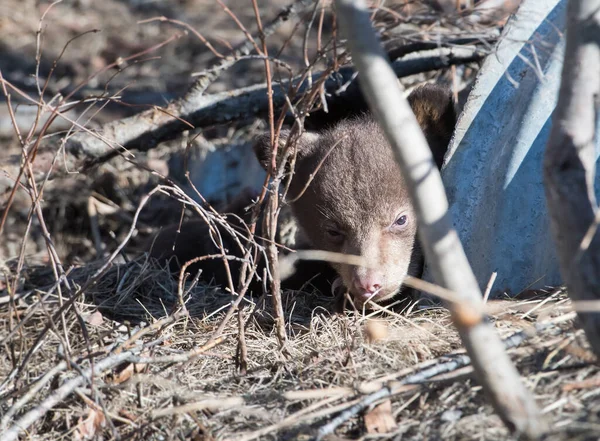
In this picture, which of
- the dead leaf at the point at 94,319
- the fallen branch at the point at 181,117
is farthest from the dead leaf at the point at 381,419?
the fallen branch at the point at 181,117

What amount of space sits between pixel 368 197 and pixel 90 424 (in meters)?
2.01

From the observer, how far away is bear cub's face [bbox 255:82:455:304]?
4.05 meters

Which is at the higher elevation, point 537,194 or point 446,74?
point 446,74

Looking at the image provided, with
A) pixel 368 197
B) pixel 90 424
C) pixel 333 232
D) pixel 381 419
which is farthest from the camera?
pixel 333 232

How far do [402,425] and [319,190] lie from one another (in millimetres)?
2060

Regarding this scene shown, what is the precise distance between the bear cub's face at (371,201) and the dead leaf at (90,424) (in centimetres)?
151

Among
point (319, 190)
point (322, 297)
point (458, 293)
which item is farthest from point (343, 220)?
point (458, 293)

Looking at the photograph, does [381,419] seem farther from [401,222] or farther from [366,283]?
[401,222]

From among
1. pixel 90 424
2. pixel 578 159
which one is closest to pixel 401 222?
pixel 578 159

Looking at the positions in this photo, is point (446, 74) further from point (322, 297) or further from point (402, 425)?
point (402, 425)

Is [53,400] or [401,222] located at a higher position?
[401,222]

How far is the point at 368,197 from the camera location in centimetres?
414

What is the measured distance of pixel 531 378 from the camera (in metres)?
2.53

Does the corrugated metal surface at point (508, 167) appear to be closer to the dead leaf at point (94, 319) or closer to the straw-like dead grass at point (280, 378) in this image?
the straw-like dead grass at point (280, 378)
